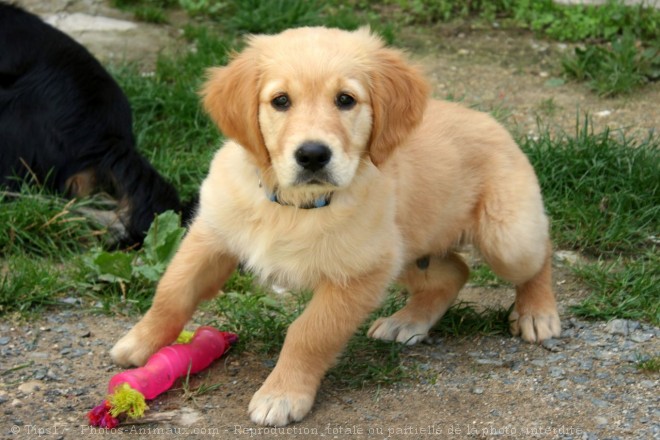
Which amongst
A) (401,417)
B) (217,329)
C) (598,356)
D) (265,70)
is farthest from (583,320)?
(265,70)

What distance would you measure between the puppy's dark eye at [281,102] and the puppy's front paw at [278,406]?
96 cm

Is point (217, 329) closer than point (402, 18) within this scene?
Yes

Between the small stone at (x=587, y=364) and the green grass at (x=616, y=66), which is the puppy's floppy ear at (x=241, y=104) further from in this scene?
the green grass at (x=616, y=66)

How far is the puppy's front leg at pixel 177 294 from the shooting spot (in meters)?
3.81

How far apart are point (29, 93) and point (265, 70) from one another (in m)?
2.36

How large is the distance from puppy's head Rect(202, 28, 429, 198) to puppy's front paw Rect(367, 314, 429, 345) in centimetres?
93

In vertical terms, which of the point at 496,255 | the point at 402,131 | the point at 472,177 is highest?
the point at 402,131

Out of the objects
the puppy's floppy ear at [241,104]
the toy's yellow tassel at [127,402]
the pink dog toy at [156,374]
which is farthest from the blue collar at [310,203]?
the toy's yellow tassel at [127,402]

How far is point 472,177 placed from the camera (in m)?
4.28

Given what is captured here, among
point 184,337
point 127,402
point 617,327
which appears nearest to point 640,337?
point 617,327

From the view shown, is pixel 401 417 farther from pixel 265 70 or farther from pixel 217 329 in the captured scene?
pixel 265 70

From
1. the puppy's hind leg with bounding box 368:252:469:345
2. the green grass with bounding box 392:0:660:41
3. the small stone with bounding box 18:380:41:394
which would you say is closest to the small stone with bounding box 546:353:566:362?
the puppy's hind leg with bounding box 368:252:469:345

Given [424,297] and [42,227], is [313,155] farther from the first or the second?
[42,227]

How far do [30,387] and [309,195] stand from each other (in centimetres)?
121
